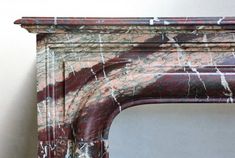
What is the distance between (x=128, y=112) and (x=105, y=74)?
31 centimetres

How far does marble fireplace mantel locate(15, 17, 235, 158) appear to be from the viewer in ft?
3.14

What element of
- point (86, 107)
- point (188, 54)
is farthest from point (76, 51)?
point (188, 54)

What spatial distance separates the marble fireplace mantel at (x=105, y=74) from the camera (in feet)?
3.14

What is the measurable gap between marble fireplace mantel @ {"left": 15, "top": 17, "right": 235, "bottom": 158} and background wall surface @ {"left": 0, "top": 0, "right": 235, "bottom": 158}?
29 cm

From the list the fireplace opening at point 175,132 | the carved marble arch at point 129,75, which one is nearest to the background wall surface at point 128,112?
the fireplace opening at point 175,132

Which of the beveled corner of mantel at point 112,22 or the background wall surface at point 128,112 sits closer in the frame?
the beveled corner of mantel at point 112,22

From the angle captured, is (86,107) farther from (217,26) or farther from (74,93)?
(217,26)

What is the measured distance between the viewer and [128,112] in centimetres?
124

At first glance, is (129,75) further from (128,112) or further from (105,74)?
(128,112)

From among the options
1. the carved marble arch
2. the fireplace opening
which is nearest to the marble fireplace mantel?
the carved marble arch

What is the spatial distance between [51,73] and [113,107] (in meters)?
0.20

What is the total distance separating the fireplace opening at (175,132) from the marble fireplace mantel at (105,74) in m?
0.28

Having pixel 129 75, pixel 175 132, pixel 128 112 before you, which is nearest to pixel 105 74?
pixel 129 75

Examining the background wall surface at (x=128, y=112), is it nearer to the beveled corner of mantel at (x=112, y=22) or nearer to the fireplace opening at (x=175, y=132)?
the fireplace opening at (x=175, y=132)
